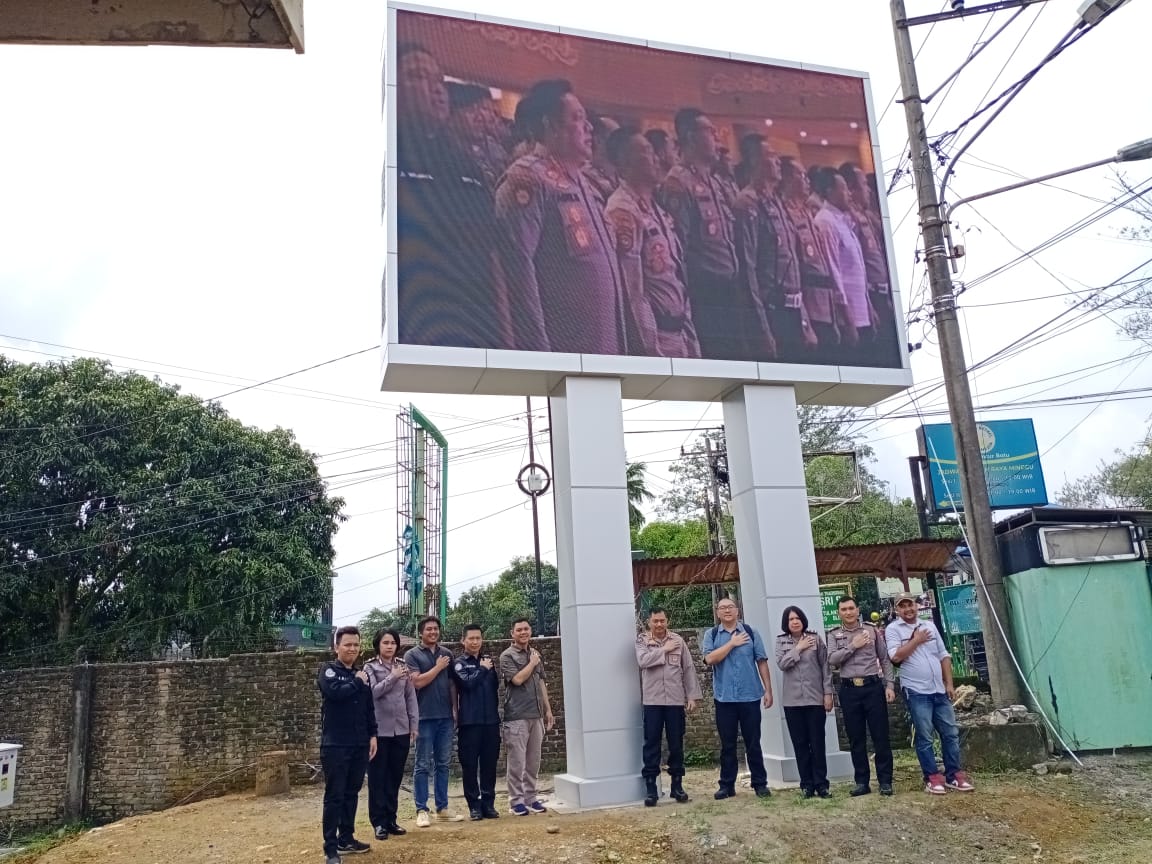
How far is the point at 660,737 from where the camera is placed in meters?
6.79

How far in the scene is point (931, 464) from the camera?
46.0 feet

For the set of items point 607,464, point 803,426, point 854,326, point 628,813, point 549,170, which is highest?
point 803,426

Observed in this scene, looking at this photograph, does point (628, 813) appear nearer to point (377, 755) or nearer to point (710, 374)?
point (377, 755)

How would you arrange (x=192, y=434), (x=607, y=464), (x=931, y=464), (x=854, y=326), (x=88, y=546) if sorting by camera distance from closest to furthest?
1. (x=607, y=464)
2. (x=854, y=326)
3. (x=931, y=464)
4. (x=88, y=546)
5. (x=192, y=434)

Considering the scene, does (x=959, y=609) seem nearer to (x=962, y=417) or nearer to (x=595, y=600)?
(x=962, y=417)

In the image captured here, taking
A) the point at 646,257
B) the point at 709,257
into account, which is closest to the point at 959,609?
the point at 709,257

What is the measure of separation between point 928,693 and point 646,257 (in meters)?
4.34

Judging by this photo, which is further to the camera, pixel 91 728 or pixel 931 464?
pixel 931 464

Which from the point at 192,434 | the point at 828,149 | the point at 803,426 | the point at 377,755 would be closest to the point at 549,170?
the point at 828,149

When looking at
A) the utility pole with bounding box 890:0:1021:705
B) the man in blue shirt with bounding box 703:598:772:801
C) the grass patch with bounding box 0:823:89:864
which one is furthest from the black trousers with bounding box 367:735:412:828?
the utility pole with bounding box 890:0:1021:705

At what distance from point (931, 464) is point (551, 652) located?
7198 mm

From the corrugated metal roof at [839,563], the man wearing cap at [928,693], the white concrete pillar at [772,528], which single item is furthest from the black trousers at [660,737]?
the corrugated metal roof at [839,563]

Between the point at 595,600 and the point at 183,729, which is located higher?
the point at 595,600

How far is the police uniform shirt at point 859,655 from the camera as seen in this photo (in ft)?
21.9
